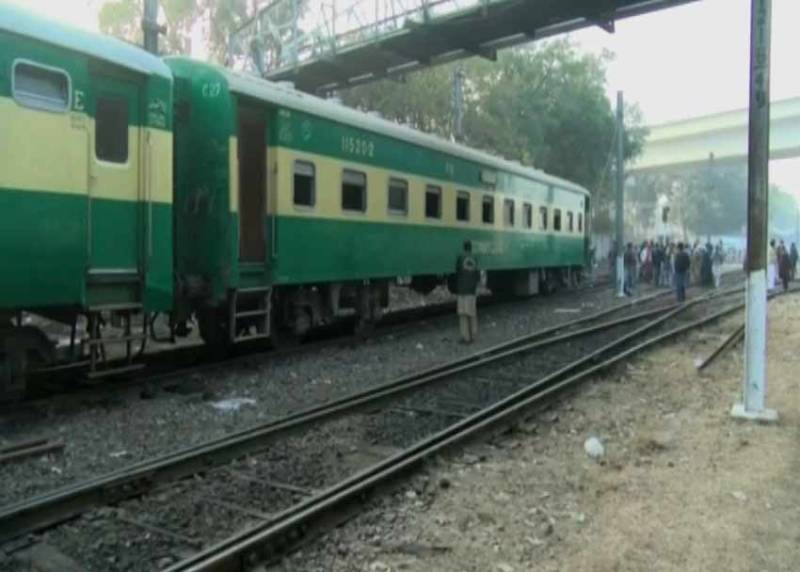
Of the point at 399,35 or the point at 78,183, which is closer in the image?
the point at 78,183

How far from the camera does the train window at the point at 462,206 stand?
1783cm

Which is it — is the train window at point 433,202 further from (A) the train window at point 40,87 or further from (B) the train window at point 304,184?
(A) the train window at point 40,87

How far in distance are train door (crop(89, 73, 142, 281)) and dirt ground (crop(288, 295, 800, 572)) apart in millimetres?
4169

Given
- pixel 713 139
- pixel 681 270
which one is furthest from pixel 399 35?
pixel 713 139

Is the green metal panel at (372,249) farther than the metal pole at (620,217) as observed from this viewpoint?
No

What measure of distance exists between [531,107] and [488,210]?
2076 centimetres

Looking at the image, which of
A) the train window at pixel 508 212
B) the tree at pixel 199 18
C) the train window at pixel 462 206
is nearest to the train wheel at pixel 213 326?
the train window at pixel 462 206

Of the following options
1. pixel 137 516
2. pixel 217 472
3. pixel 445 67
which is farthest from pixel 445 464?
pixel 445 67

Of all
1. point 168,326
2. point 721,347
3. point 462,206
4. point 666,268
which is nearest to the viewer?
point 168,326

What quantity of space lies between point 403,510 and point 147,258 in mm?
4668

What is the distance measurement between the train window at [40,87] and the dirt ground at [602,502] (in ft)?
16.3

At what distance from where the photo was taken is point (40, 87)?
25.1 feet

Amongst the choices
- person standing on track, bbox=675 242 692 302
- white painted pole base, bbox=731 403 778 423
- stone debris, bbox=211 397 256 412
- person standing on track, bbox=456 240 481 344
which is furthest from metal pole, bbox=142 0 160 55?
person standing on track, bbox=675 242 692 302

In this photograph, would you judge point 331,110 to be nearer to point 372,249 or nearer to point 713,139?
point 372,249
